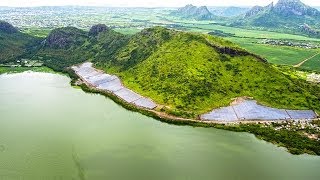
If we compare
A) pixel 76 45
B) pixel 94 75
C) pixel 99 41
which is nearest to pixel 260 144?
pixel 94 75

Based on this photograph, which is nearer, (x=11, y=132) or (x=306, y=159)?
(x=306, y=159)

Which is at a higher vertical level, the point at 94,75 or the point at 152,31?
the point at 152,31

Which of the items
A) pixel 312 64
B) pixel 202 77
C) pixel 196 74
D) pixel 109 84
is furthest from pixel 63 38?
pixel 312 64

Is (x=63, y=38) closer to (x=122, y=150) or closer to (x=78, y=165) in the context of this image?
(x=122, y=150)

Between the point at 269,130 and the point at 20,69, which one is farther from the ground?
the point at 269,130

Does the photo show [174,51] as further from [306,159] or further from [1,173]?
[1,173]
